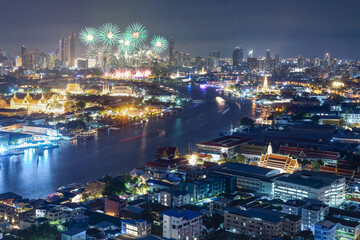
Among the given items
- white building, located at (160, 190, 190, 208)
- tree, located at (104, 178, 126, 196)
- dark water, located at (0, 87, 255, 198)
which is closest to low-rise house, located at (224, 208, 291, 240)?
white building, located at (160, 190, 190, 208)

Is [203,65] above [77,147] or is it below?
above

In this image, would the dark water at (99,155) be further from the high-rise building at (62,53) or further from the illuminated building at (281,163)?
the high-rise building at (62,53)

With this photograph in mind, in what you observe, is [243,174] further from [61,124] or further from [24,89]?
→ [24,89]

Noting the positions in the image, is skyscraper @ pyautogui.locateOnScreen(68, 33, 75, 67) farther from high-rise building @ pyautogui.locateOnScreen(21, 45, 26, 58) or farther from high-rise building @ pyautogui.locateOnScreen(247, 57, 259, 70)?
high-rise building @ pyautogui.locateOnScreen(247, 57, 259, 70)

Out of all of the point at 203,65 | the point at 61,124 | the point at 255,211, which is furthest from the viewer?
the point at 203,65

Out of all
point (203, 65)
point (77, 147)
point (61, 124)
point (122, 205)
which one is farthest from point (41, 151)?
point (203, 65)

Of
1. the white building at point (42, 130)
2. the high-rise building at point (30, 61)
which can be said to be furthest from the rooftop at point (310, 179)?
the high-rise building at point (30, 61)
